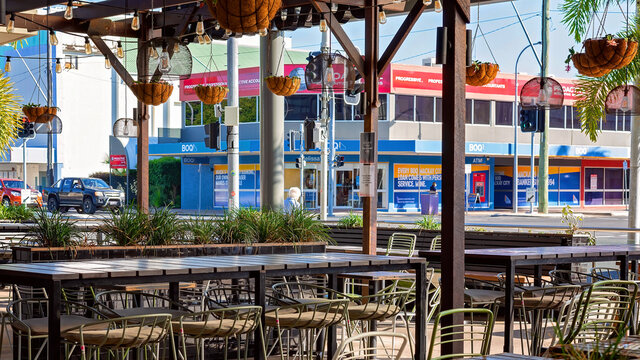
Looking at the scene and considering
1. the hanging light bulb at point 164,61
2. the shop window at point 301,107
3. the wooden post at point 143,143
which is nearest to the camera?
the hanging light bulb at point 164,61

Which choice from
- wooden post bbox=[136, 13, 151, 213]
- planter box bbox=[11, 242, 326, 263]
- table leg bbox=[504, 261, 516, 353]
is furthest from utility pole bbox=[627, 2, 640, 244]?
table leg bbox=[504, 261, 516, 353]

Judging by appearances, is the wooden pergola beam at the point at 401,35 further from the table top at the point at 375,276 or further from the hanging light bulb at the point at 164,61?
the table top at the point at 375,276

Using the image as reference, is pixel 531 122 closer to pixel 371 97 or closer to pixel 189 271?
pixel 371 97

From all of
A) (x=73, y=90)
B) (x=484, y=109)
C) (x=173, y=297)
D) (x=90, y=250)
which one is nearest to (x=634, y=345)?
(x=173, y=297)

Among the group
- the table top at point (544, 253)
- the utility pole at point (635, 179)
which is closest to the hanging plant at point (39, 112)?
the utility pole at point (635, 179)

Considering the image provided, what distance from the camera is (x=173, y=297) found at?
7.20 m

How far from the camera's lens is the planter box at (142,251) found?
8.52 metres

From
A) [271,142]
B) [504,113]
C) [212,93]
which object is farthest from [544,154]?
[212,93]

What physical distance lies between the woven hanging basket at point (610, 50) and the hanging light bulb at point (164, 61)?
166 inches

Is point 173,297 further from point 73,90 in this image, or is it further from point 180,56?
point 73,90

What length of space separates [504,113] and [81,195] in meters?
18.9

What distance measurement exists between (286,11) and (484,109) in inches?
1211

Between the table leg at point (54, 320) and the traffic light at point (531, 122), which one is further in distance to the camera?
the traffic light at point (531, 122)

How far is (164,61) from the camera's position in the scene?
32.4 feet
